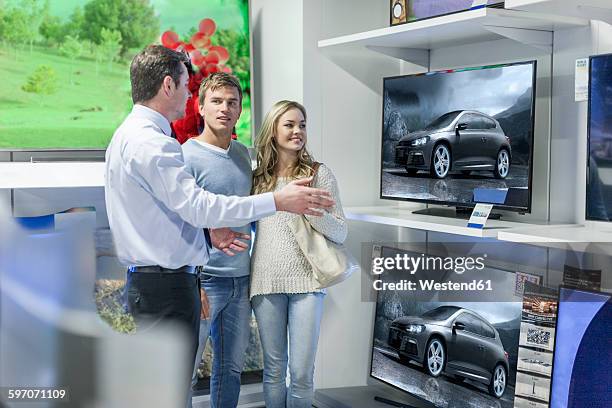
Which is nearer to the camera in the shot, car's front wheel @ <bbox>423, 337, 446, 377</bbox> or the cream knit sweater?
the cream knit sweater

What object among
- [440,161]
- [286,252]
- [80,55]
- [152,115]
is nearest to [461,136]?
[440,161]

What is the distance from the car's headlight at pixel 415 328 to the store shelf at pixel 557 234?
33.5 inches

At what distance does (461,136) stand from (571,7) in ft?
2.53

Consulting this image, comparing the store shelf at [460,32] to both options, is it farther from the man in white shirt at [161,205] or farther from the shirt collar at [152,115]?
the shirt collar at [152,115]

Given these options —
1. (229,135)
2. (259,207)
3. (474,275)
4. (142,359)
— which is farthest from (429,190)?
(142,359)

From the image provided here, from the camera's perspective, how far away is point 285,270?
116 inches

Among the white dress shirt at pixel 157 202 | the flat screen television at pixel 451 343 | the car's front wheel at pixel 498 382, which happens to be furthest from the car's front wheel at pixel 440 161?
the white dress shirt at pixel 157 202

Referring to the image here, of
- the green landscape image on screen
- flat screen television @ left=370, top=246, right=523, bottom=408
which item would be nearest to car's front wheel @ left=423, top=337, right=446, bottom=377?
flat screen television @ left=370, top=246, right=523, bottom=408

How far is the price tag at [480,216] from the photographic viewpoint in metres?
2.80

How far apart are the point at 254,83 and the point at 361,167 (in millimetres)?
725

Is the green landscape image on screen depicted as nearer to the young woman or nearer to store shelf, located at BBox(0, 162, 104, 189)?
store shelf, located at BBox(0, 162, 104, 189)

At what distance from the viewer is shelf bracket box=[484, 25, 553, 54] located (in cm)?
283

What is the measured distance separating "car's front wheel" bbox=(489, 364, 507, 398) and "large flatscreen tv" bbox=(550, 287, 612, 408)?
11.1 inches

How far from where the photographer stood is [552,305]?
273cm
